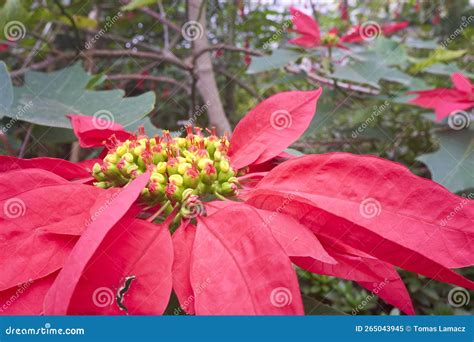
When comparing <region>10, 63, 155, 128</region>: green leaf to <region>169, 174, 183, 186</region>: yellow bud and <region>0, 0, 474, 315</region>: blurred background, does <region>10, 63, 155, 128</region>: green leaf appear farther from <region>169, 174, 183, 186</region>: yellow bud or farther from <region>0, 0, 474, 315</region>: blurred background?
<region>169, 174, 183, 186</region>: yellow bud

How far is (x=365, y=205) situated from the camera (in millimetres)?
306

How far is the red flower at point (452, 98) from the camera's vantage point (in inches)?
28.0

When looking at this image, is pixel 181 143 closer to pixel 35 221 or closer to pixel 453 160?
pixel 35 221

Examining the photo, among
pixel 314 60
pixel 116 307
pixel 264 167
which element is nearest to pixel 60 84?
pixel 264 167

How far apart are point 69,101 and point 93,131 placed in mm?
227

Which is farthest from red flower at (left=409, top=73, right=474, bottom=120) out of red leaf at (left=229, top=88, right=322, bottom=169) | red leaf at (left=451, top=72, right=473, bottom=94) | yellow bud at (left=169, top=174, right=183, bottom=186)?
yellow bud at (left=169, top=174, right=183, bottom=186)

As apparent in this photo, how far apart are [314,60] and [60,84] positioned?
2.23 feet

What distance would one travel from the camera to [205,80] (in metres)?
0.97

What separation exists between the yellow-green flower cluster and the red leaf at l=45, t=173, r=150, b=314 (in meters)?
0.09

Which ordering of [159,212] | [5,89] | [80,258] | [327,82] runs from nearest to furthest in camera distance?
[80,258]
[159,212]
[5,89]
[327,82]

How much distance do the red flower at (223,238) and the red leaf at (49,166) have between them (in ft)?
0.07

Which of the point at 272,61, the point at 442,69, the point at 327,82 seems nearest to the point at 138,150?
the point at 272,61

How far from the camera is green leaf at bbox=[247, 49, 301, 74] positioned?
97cm

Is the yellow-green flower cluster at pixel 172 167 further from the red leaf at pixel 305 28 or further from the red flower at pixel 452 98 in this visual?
the red leaf at pixel 305 28
